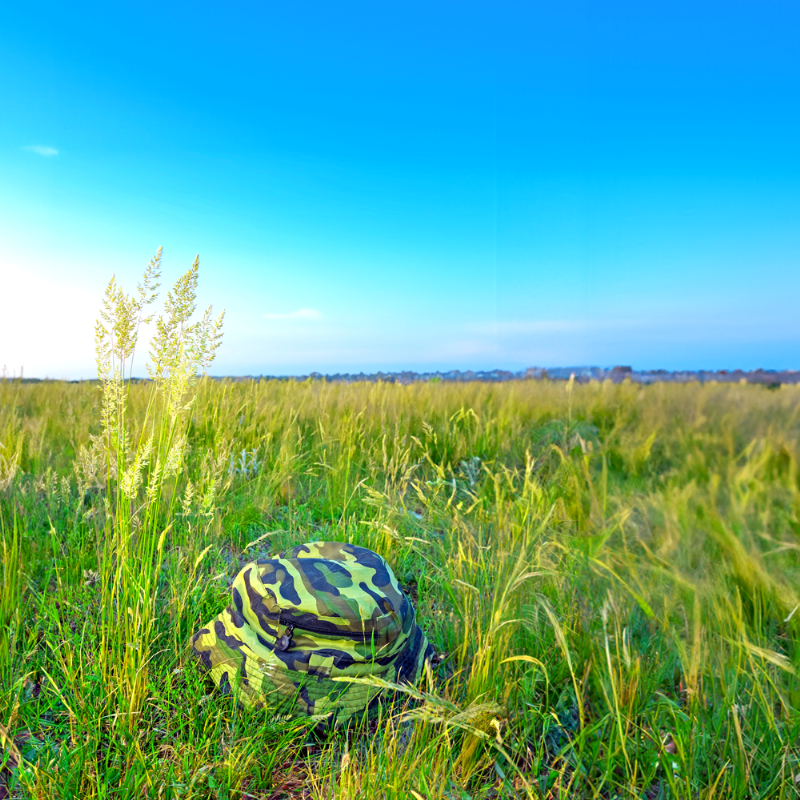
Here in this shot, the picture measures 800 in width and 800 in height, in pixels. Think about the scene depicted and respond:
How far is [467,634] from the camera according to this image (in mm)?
1685

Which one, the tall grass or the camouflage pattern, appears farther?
the camouflage pattern

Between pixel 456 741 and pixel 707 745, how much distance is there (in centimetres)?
71

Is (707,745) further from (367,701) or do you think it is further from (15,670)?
(15,670)

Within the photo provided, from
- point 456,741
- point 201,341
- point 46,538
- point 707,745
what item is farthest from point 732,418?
point 46,538

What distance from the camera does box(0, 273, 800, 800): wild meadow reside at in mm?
1271

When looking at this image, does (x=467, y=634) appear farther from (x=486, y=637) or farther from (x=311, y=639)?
(x=311, y=639)

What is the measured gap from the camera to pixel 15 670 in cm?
160

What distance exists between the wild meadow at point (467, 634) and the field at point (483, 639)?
0.01 metres

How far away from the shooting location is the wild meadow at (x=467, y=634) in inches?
50.0

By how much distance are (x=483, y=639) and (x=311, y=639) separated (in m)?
0.55

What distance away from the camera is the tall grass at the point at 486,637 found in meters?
1.27

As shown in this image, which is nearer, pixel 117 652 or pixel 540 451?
pixel 117 652

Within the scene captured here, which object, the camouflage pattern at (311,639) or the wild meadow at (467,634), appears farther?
the camouflage pattern at (311,639)

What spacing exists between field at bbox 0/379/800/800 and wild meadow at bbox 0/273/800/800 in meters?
0.01
